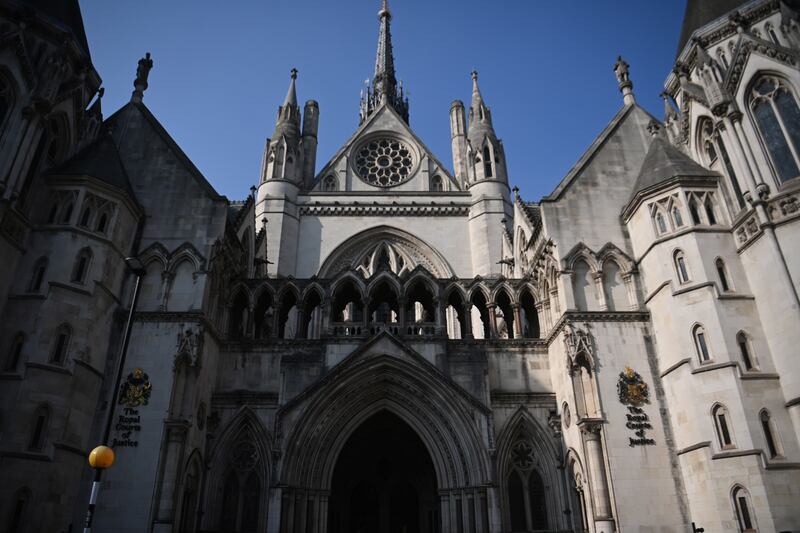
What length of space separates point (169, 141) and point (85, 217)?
5204mm

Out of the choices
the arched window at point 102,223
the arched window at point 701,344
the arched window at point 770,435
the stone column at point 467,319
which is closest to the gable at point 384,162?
the stone column at point 467,319

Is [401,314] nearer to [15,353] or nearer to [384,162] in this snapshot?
[15,353]

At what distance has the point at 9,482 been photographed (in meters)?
13.9

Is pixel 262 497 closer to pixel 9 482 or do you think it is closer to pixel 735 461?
pixel 9 482

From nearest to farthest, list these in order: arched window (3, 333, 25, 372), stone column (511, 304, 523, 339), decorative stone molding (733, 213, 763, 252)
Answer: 1. arched window (3, 333, 25, 372)
2. decorative stone molding (733, 213, 763, 252)
3. stone column (511, 304, 523, 339)

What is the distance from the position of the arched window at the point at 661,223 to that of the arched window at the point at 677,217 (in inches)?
12.1

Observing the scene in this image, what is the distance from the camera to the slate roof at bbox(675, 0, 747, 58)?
62.1ft

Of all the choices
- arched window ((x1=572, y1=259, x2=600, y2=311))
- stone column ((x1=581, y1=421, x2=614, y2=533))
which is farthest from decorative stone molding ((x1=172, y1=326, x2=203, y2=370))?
arched window ((x1=572, y1=259, x2=600, y2=311))

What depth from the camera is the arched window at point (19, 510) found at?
541 inches

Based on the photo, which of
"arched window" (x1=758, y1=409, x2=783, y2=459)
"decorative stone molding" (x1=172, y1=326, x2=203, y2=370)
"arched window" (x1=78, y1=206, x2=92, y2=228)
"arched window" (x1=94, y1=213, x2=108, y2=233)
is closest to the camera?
"arched window" (x1=758, y1=409, x2=783, y2=459)

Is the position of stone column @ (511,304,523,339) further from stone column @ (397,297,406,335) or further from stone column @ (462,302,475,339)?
stone column @ (397,297,406,335)

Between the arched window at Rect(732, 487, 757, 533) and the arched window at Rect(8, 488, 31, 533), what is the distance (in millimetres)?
17513

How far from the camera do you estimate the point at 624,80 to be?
2383 centimetres

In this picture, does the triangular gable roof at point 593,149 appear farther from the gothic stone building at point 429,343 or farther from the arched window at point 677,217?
the arched window at point 677,217
